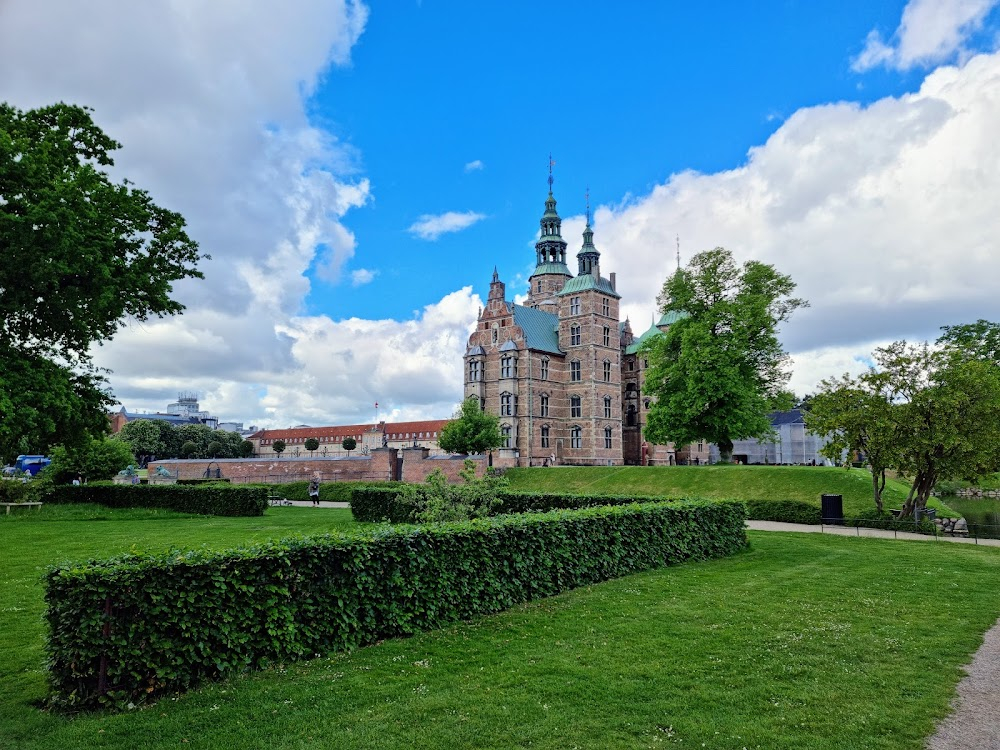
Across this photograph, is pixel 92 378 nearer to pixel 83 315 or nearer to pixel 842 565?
pixel 83 315

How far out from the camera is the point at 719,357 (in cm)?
3650

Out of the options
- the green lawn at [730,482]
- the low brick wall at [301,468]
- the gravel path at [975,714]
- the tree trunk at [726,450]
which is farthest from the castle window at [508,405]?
the gravel path at [975,714]

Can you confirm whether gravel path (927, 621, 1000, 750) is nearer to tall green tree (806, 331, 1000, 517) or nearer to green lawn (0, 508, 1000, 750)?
green lawn (0, 508, 1000, 750)

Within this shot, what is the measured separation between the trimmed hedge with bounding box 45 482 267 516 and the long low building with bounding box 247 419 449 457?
59.0 meters

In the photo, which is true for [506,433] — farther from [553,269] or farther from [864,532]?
[864,532]

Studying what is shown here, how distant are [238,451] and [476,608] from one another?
9625cm

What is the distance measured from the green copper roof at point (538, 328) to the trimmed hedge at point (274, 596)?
142 ft

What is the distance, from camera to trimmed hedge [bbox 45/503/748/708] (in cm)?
661

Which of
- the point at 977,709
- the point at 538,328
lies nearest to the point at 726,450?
the point at 538,328

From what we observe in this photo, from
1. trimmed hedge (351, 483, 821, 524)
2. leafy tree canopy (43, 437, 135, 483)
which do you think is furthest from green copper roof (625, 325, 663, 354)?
leafy tree canopy (43, 437, 135, 483)

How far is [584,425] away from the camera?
5622cm

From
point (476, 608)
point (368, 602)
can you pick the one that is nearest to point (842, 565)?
point (476, 608)

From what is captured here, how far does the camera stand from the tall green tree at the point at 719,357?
3659 cm

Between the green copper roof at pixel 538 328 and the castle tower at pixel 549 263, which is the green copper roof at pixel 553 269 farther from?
the green copper roof at pixel 538 328
